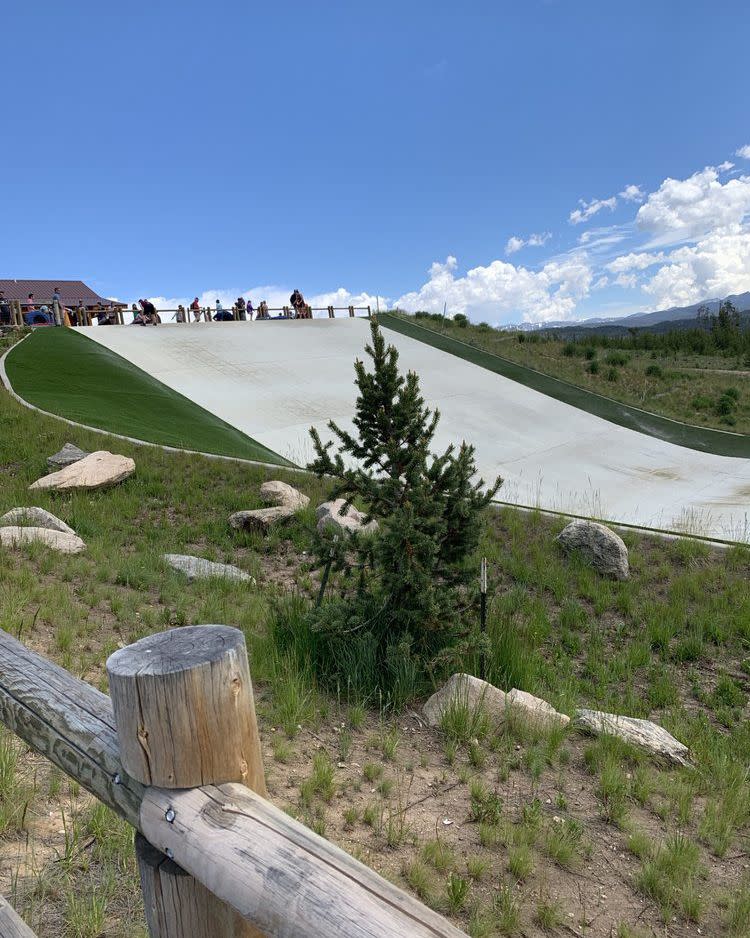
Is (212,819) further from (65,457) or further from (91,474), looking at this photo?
(65,457)

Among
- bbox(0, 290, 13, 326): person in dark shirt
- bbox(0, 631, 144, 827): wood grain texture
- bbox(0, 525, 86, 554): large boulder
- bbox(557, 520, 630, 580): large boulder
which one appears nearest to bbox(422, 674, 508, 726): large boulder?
bbox(0, 631, 144, 827): wood grain texture

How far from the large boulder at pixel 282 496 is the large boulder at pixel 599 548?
3911 mm

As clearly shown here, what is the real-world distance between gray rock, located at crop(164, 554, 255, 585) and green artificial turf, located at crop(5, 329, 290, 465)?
16.8 ft

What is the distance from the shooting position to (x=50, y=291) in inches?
1731

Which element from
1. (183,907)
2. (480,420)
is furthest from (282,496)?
(480,420)

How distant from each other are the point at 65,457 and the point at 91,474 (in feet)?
3.76

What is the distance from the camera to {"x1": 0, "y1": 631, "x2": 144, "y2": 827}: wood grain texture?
160 centimetres

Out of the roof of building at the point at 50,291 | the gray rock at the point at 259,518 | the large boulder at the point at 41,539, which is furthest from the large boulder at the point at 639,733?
the roof of building at the point at 50,291

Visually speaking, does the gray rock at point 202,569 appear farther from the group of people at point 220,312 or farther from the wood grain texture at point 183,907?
the group of people at point 220,312

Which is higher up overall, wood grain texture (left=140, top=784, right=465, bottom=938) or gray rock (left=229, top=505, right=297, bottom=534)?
wood grain texture (left=140, top=784, right=465, bottom=938)

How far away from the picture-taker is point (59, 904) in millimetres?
2305

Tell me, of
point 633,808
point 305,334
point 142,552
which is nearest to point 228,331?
point 305,334

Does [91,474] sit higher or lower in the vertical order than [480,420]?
higher

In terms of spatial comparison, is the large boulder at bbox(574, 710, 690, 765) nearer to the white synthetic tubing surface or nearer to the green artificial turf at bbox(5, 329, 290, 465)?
the white synthetic tubing surface
